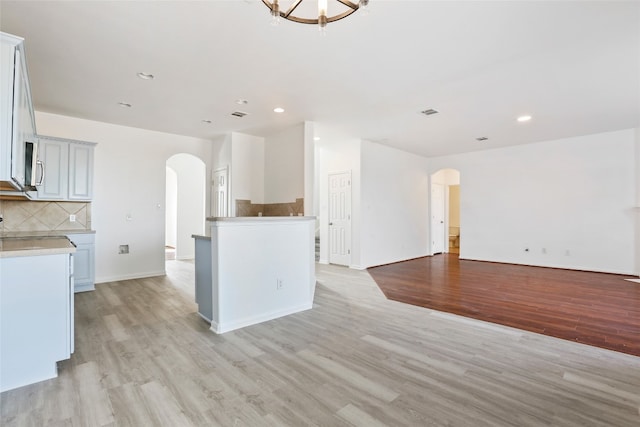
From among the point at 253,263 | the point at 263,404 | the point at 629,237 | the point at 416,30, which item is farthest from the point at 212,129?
the point at 629,237

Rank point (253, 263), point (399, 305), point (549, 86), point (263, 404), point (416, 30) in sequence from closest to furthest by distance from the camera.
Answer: point (263, 404) < point (416, 30) < point (253, 263) < point (549, 86) < point (399, 305)

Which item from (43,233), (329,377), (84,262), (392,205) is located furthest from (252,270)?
(392,205)

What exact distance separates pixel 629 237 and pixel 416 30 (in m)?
6.48

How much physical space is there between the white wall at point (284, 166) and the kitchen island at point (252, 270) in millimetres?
1391

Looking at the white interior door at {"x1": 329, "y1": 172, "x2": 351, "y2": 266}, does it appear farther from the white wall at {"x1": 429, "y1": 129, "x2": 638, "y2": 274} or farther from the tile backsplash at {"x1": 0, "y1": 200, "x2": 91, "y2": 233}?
the tile backsplash at {"x1": 0, "y1": 200, "x2": 91, "y2": 233}

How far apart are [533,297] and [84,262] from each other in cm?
664

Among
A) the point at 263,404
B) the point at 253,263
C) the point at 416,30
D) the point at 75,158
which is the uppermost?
the point at 416,30

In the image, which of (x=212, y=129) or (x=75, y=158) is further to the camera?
(x=212, y=129)

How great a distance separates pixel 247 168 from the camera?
5875 millimetres

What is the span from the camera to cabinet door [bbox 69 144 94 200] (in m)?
4.55

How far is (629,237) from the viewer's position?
5785 mm

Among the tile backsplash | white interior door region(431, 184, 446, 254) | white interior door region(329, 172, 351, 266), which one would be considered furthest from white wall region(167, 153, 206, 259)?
white interior door region(431, 184, 446, 254)

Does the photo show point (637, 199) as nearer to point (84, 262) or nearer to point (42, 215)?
point (84, 262)

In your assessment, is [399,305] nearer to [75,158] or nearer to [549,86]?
[549,86]
